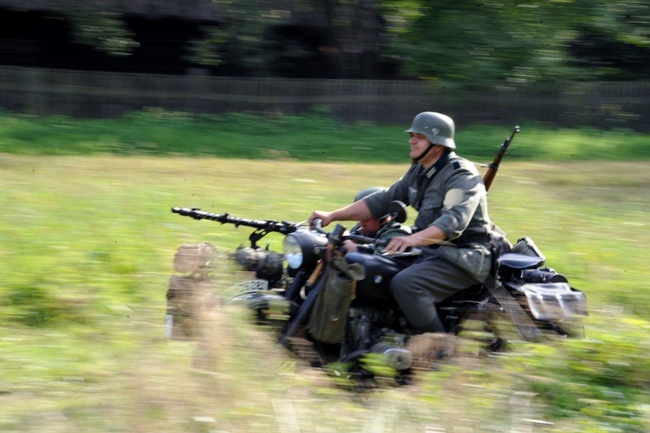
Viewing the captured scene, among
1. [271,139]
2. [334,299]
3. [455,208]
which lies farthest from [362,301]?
[271,139]

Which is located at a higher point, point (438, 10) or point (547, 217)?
point (438, 10)

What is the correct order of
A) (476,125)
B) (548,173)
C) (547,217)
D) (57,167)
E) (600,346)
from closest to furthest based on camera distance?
1. (600,346)
2. (547,217)
3. (57,167)
4. (548,173)
5. (476,125)

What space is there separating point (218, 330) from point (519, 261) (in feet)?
8.93

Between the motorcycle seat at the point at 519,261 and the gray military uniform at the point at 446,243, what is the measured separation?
0.79 feet

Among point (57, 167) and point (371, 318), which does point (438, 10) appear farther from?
point (371, 318)

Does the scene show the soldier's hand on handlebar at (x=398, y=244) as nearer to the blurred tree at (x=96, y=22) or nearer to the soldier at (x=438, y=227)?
the soldier at (x=438, y=227)

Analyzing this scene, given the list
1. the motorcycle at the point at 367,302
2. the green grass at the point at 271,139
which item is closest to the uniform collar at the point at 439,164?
the motorcycle at the point at 367,302

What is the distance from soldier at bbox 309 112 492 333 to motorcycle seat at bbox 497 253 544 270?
237mm

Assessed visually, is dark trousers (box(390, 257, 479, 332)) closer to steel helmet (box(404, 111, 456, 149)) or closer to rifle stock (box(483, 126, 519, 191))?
steel helmet (box(404, 111, 456, 149))

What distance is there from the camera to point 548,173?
16906mm

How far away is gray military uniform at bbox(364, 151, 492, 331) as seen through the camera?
6688mm

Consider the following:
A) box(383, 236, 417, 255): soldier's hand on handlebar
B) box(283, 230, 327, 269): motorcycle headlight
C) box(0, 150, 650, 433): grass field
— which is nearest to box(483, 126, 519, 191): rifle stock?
box(0, 150, 650, 433): grass field

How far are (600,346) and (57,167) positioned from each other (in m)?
10.2

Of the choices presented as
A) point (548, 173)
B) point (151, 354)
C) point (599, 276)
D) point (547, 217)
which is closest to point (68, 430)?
point (151, 354)
